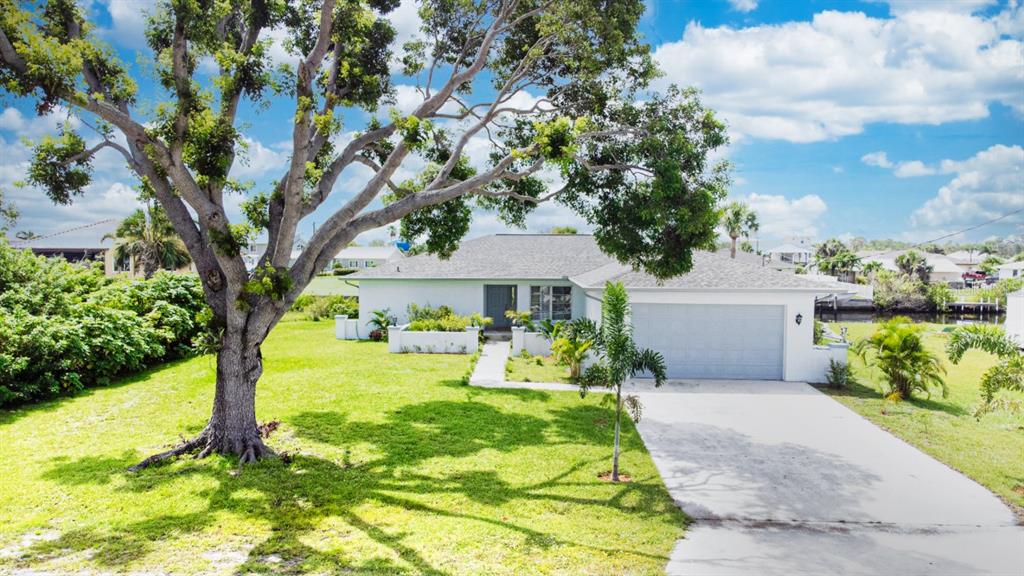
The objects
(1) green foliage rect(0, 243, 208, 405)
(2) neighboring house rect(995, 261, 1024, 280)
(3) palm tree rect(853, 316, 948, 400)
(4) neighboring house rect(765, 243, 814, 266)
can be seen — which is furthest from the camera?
(4) neighboring house rect(765, 243, 814, 266)

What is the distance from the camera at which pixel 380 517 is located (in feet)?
24.7

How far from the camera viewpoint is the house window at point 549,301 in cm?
2494

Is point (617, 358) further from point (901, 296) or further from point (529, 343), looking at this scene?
point (901, 296)

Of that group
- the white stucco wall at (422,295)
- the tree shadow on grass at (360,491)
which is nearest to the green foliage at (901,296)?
the white stucco wall at (422,295)

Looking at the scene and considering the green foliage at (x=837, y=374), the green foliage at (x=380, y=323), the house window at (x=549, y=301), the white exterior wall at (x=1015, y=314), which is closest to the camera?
the green foliage at (x=837, y=374)

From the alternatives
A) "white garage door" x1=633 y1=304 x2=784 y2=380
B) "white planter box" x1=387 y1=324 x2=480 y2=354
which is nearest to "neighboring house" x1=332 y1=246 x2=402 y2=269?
"white planter box" x1=387 y1=324 x2=480 y2=354

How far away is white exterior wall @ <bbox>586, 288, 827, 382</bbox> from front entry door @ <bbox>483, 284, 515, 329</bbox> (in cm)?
955

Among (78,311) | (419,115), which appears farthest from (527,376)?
(78,311)

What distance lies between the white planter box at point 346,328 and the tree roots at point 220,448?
47.0 ft

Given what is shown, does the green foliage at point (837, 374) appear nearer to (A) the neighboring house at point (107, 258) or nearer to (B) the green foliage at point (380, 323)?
(B) the green foliage at point (380, 323)

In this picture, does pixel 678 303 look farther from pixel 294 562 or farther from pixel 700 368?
pixel 294 562

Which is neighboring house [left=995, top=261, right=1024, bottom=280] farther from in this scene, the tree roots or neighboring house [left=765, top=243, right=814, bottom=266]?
the tree roots

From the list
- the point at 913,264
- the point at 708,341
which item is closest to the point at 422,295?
the point at 708,341

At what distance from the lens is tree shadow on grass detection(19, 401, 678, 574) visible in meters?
6.51
